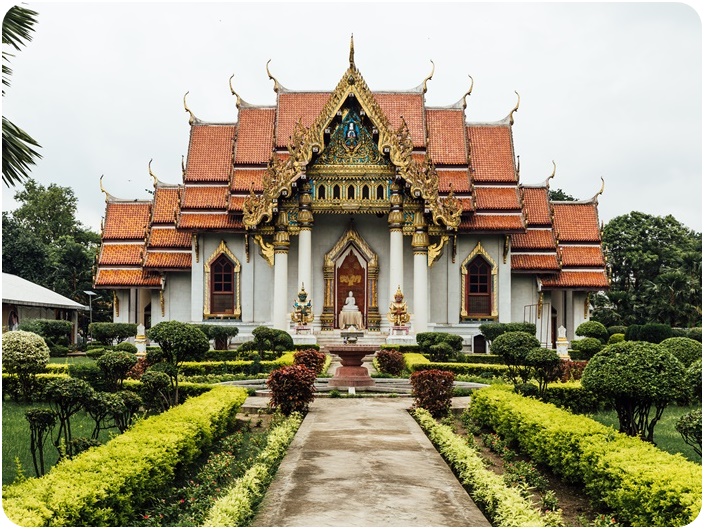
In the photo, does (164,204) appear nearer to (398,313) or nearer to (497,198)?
(398,313)

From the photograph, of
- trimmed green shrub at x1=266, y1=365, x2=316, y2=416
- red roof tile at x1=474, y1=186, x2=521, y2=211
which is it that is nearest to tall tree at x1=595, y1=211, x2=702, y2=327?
red roof tile at x1=474, y1=186, x2=521, y2=211

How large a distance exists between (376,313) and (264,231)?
17.3ft

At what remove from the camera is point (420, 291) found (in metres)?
32.8

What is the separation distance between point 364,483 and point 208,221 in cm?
2548

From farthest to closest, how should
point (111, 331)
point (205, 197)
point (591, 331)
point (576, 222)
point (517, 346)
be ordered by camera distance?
point (576, 222)
point (205, 197)
point (111, 331)
point (591, 331)
point (517, 346)

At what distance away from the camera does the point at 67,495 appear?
7559 mm

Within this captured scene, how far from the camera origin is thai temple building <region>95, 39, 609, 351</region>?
32.8m

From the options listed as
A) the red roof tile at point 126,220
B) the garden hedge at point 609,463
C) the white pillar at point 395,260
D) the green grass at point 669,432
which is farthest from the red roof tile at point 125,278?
the garden hedge at point 609,463

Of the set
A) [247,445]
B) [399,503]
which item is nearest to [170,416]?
[247,445]

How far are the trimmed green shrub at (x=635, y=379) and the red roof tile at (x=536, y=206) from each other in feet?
80.4

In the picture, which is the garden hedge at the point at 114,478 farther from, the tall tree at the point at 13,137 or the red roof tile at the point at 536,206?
the red roof tile at the point at 536,206

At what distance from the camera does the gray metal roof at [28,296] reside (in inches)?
1442

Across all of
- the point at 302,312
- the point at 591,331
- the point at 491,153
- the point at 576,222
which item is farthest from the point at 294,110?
the point at 591,331

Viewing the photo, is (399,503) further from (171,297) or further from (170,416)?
(171,297)
